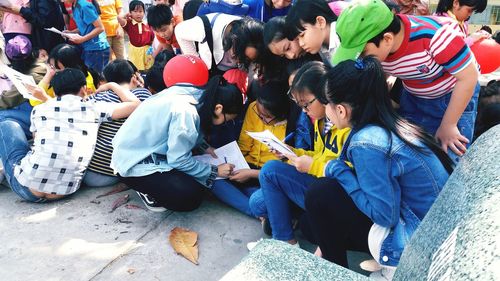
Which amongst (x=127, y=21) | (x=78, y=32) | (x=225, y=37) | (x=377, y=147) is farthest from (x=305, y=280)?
(x=127, y=21)

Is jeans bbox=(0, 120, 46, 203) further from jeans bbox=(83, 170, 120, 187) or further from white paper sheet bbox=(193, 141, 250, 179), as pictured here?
white paper sheet bbox=(193, 141, 250, 179)

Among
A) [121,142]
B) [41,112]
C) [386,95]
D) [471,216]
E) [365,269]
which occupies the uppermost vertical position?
[471,216]

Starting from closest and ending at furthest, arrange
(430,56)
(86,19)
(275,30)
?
(430,56)
(275,30)
(86,19)

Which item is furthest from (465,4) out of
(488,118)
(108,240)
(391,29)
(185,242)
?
(108,240)

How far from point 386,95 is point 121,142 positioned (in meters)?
1.48

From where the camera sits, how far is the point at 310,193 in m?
1.75

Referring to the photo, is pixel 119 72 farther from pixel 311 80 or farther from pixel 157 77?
pixel 311 80

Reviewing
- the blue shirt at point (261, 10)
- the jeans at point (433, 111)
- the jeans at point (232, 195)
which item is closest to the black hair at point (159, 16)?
the blue shirt at point (261, 10)

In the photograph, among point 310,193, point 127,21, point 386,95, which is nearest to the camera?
point 386,95

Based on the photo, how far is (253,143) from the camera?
2678mm

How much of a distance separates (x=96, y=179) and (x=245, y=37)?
133 cm

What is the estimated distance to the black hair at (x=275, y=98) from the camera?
2.40 metres

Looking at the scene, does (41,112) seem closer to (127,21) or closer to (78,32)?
(78,32)

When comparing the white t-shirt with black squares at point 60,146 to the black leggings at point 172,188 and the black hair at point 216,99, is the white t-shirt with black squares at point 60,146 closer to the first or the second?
the black leggings at point 172,188
